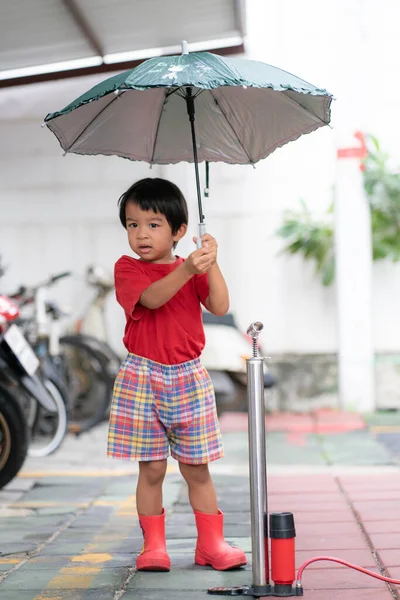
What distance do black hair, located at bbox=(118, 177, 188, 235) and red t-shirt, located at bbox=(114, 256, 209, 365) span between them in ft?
0.53

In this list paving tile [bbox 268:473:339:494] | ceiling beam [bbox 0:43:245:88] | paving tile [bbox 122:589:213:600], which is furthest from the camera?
ceiling beam [bbox 0:43:245:88]

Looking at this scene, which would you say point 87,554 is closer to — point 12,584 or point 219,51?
point 12,584

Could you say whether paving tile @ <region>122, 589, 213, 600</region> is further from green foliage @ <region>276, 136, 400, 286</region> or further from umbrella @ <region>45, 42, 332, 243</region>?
green foliage @ <region>276, 136, 400, 286</region>

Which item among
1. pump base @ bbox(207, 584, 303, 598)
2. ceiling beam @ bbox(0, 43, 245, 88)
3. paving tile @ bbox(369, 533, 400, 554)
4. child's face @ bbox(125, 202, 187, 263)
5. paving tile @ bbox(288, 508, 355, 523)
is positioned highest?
ceiling beam @ bbox(0, 43, 245, 88)

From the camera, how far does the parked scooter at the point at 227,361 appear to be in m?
6.88

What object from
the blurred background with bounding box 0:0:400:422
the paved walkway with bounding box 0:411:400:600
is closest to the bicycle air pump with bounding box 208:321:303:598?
the paved walkway with bounding box 0:411:400:600

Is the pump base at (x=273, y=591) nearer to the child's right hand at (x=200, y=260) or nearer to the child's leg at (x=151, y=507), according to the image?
the child's leg at (x=151, y=507)

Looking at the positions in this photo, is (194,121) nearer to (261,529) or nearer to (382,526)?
(261,529)

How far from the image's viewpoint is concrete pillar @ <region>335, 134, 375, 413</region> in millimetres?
7863

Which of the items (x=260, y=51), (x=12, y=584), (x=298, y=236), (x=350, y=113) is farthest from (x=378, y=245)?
(x=12, y=584)

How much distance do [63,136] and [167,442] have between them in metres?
1.15

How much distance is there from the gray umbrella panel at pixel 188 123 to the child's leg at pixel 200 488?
1161 millimetres

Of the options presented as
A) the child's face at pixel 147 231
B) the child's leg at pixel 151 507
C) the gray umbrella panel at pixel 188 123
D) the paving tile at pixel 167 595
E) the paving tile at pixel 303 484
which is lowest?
the paving tile at pixel 303 484

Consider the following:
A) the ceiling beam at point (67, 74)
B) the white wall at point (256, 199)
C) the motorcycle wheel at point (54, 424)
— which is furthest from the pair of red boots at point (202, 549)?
the white wall at point (256, 199)
